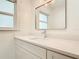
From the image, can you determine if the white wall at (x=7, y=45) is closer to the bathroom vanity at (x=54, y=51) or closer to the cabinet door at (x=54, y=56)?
the bathroom vanity at (x=54, y=51)

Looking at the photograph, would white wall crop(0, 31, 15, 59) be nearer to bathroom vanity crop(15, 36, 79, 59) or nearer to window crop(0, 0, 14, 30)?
window crop(0, 0, 14, 30)

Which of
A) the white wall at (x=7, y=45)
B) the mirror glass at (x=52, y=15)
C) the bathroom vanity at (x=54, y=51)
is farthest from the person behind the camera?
the white wall at (x=7, y=45)

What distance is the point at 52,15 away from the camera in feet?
6.23

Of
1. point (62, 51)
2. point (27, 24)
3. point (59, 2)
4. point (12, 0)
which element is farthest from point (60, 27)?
point (12, 0)

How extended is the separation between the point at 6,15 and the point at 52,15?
1.05 m

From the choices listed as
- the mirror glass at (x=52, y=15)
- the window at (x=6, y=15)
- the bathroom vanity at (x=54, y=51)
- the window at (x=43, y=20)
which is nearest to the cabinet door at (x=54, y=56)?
the bathroom vanity at (x=54, y=51)

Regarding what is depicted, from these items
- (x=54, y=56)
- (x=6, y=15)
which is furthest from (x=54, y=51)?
(x=6, y=15)

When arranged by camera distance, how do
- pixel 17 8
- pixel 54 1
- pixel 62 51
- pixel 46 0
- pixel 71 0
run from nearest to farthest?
1. pixel 62 51
2. pixel 71 0
3. pixel 54 1
4. pixel 46 0
5. pixel 17 8

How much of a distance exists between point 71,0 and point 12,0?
1.39 meters

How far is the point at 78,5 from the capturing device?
1395 millimetres

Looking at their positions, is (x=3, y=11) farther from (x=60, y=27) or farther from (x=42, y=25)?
(x=60, y=27)

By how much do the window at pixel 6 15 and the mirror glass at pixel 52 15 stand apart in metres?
0.63

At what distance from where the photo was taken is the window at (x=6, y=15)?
2150 millimetres

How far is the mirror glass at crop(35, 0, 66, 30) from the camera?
1658 mm
